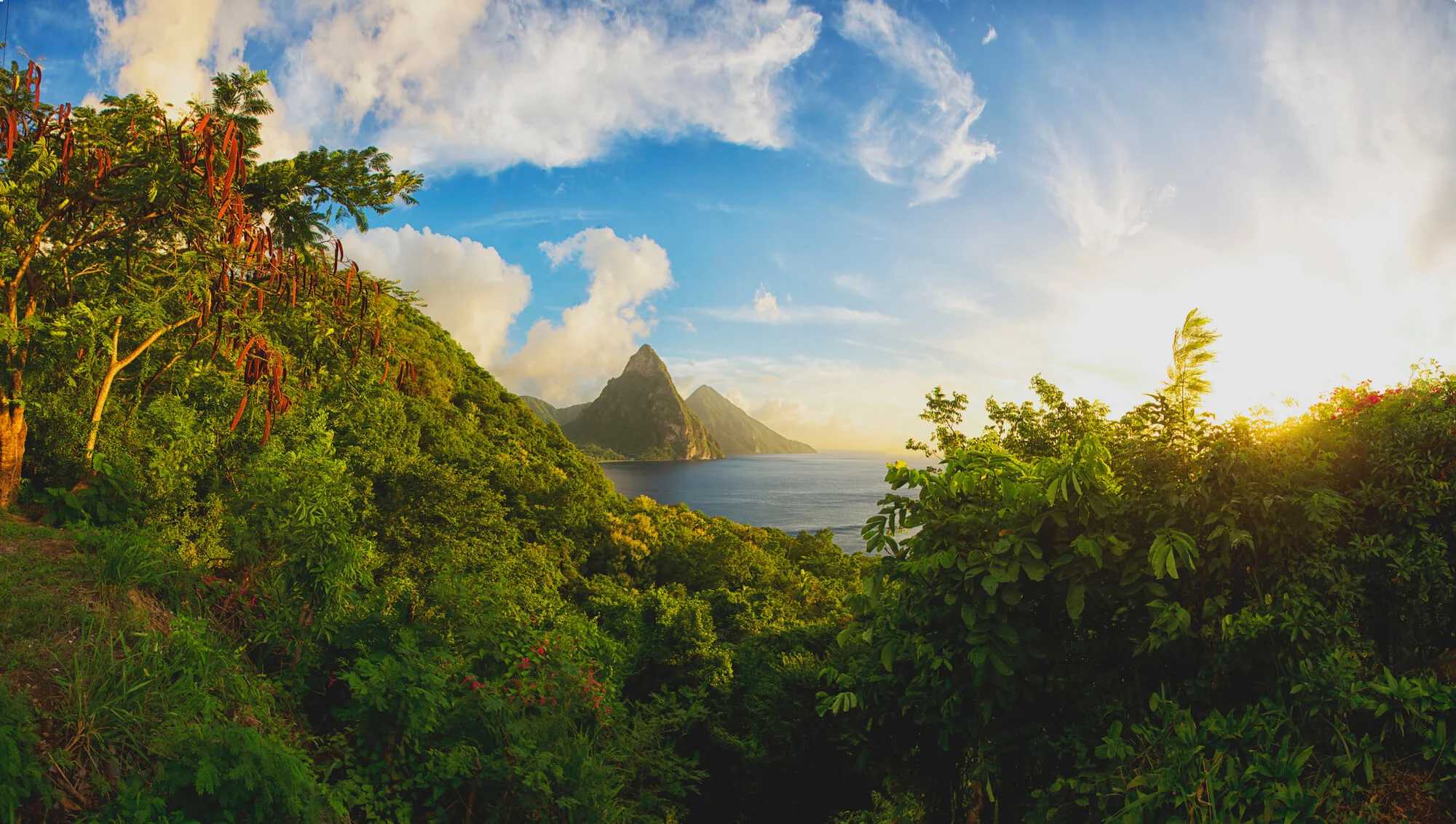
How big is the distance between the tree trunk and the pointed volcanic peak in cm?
16195

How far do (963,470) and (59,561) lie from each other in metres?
7.52

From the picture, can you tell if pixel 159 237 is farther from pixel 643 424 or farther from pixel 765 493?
pixel 643 424

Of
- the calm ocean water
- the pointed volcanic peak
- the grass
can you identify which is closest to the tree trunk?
the grass

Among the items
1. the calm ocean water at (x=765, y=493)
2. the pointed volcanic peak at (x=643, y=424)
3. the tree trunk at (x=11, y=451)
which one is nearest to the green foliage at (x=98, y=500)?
the tree trunk at (x=11, y=451)

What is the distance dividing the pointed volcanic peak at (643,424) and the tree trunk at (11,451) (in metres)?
162

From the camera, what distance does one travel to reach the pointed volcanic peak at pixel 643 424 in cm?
17725

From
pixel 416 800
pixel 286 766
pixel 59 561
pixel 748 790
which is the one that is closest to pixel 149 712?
pixel 286 766

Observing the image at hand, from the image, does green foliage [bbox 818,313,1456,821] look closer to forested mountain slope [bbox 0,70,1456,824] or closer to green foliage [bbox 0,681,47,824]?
forested mountain slope [bbox 0,70,1456,824]

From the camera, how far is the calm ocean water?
3046 inches

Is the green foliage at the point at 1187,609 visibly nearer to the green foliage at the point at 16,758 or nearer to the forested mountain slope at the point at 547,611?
the forested mountain slope at the point at 547,611

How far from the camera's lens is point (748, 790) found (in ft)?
38.8

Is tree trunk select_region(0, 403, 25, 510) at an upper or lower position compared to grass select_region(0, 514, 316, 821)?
upper

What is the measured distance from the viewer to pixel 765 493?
113625 millimetres

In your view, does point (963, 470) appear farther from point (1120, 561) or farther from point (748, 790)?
point (748, 790)
